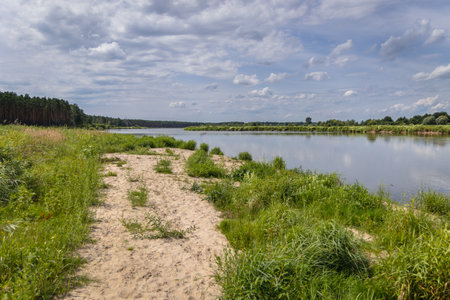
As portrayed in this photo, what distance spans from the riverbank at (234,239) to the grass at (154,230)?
0.02m

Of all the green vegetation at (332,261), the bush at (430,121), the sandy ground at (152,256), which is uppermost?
the bush at (430,121)

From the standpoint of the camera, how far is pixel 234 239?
4.34 metres

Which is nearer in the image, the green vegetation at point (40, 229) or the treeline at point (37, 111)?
the green vegetation at point (40, 229)

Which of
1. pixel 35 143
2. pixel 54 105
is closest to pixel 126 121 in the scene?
pixel 54 105

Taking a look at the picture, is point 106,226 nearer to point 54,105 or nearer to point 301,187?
point 301,187

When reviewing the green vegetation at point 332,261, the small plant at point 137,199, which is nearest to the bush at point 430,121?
the green vegetation at point 332,261

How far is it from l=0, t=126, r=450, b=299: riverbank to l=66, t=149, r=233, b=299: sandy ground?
2 centimetres

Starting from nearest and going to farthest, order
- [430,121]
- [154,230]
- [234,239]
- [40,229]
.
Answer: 1. [40,229]
2. [234,239]
3. [154,230]
4. [430,121]

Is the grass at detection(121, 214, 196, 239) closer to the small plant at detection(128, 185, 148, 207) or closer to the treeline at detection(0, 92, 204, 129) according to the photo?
the small plant at detection(128, 185, 148, 207)

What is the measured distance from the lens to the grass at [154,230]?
4.54m

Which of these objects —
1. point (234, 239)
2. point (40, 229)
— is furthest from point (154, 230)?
point (40, 229)

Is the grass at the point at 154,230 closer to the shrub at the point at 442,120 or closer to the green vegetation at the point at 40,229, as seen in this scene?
the green vegetation at the point at 40,229

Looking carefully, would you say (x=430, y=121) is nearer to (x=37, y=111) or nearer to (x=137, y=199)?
(x=137, y=199)

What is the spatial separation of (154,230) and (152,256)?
929 mm
